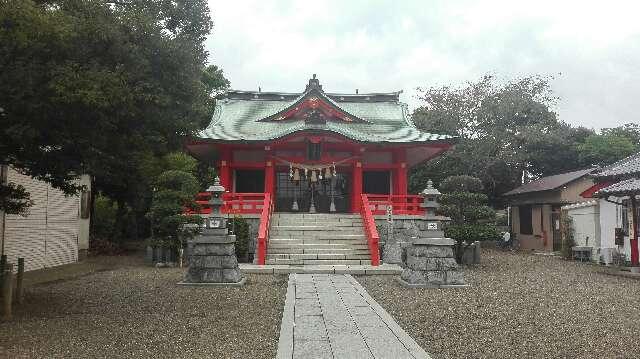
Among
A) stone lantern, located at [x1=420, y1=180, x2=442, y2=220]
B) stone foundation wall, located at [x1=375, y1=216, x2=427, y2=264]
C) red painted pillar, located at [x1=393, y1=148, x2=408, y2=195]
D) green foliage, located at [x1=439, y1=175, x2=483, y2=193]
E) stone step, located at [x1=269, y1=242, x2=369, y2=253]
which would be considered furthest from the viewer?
red painted pillar, located at [x1=393, y1=148, x2=408, y2=195]

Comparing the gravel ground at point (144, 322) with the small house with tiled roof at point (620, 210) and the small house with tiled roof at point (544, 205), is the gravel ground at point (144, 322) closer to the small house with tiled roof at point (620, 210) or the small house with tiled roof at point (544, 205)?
the small house with tiled roof at point (620, 210)

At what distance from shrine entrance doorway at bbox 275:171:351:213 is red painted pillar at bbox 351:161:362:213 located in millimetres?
1446

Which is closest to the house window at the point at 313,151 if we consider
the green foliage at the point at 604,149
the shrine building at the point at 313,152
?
the shrine building at the point at 313,152

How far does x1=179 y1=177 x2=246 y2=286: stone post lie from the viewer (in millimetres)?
12312

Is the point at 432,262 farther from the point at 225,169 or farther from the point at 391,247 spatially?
the point at 225,169

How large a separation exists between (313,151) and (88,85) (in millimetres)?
14394

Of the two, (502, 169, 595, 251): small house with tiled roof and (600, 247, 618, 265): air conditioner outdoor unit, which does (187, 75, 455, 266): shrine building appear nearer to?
(600, 247, 618, 265): air conditioner outdoor unit

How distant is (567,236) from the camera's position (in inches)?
851

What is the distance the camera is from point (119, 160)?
9117mm

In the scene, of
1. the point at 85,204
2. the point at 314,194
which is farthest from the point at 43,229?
the point at 314,194

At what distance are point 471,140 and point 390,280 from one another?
61.1 ft

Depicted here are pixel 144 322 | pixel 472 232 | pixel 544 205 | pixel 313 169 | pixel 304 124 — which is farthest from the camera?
pixel 544 205

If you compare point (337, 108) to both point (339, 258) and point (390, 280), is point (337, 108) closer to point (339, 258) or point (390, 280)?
point (339, 258)

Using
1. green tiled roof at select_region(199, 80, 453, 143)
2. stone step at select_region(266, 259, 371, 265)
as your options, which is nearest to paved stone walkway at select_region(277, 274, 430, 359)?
stone step at select_region(266, 259, 371, 265)
